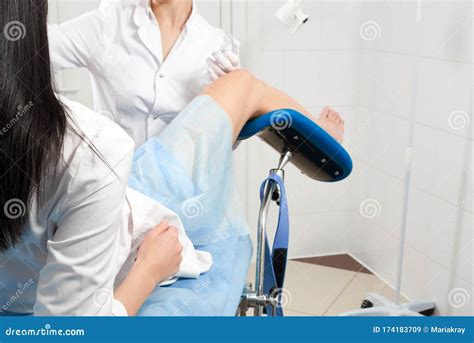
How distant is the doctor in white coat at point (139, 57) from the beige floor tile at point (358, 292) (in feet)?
3.52

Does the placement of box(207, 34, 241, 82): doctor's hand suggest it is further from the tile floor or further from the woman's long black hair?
the tile floor

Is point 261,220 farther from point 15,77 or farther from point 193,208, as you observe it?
point 15,77

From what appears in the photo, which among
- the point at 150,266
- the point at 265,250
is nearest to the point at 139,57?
the point at 265,250

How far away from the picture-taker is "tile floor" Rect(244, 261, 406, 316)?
223 centimetres

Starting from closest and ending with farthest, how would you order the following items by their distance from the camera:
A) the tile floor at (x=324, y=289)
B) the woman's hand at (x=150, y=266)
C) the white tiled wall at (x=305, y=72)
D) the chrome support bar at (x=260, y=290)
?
the woman's hand at (x=150, y=266)
the chrome support bar at (x=260, y=290)
the tile floor at (x=324, y=289)
the white tiled wall at (x=305, y=72)

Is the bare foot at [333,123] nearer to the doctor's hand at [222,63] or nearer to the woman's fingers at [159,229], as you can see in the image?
the doctor's hand at [222,63]

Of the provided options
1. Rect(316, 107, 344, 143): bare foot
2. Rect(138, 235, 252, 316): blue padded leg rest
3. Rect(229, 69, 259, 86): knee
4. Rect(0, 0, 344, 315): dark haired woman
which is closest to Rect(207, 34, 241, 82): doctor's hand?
Rect(229, 69, 259, 86): knee

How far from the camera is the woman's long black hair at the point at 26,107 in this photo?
60 cm

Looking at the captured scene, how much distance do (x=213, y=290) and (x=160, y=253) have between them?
0.14m

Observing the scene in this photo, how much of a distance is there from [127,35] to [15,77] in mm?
1023

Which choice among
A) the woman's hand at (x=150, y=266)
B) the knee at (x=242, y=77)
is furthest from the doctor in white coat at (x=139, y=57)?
the woman's hand at (x=150, y=266)

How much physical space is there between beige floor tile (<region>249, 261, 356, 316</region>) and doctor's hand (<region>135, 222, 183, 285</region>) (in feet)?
4.18

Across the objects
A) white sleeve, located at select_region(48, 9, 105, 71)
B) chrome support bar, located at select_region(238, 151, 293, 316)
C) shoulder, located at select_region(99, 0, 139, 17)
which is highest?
shoulder, located at select_region(99, 0, 139, 17)
